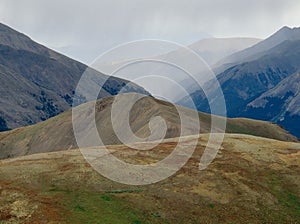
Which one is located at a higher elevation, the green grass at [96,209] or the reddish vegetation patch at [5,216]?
the green grass at [96,209]

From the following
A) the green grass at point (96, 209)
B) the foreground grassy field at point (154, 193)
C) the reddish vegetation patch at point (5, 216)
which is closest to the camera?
the reddish vegetation patch at point (5, 216)

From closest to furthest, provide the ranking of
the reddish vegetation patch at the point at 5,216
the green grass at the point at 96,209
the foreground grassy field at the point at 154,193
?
the reddish vegetation patch at the point at 5,216, the green grass at the point at 96,209, the foreground grassy field at the point at 154,193

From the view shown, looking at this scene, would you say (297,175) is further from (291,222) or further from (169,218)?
(169,218)

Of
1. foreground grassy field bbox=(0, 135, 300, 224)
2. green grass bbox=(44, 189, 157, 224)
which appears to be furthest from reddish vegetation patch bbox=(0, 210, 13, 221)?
green grass bbox=(44, 189, 157, 224)

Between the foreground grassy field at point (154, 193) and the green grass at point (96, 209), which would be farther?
the foreground grassy field at point (154, 193)

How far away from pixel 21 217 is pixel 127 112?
157 m

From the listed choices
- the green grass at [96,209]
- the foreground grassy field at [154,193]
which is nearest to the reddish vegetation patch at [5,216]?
the foreground grassy field at [154,193]

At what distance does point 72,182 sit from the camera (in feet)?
178

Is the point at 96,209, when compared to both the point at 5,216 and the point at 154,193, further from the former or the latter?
the point at 5,216

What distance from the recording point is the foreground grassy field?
45469 millimetres

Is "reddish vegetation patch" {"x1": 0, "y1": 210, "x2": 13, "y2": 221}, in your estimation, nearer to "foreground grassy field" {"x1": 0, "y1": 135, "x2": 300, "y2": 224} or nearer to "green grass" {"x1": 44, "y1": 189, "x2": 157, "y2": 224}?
"foreground grassy field" {"x1": 0, "y1": 135, "x2": 300, "y2": 224}

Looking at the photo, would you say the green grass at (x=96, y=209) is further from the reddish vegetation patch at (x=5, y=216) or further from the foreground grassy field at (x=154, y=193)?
the reddish vegetation patch at (x=5, y=216)

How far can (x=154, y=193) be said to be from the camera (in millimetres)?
53688

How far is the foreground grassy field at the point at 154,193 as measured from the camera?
149ft
